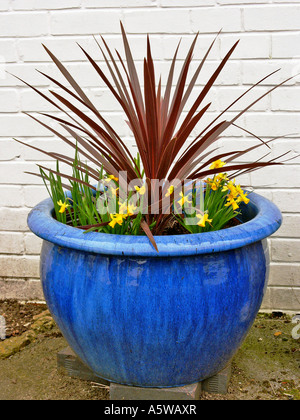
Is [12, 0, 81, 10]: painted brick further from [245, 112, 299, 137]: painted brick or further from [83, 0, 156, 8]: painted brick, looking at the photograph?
[245, 112, 299, 137]: painted brick

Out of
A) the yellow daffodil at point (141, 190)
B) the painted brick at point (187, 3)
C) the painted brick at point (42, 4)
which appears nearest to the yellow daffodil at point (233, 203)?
the yellow daffodil at point (141, 190)

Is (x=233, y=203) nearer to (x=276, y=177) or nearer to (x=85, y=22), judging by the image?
(x=276, y=177)

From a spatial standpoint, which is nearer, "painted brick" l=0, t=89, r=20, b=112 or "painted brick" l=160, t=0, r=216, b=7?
"painted brick" l=160, t=0, r=216, b=7

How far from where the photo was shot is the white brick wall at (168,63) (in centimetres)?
228

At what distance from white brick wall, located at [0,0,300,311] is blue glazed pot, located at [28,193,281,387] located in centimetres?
70

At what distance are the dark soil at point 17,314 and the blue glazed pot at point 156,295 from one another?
71cm

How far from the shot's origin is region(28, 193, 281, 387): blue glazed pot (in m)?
1.57

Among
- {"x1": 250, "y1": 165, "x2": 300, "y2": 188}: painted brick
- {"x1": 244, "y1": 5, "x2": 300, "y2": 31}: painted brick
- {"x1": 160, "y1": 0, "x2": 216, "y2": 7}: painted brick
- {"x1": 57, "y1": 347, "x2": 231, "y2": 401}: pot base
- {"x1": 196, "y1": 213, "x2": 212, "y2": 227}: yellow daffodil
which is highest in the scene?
{"x1": 160, "y1": 0, "x2": 216, "y2": 7}: painted brick

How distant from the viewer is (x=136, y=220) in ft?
5.48

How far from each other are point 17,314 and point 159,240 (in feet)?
4.06

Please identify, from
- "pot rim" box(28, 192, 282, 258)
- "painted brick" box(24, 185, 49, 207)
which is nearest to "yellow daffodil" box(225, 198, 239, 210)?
"pot rim" box(28, 192, 282, 258)

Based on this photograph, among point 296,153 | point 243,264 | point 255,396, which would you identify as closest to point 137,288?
point 243,264

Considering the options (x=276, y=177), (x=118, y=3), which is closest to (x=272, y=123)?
(x=276, y=177)

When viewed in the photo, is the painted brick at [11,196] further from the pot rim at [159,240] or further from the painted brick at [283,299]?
the painted brick at [283,299]
